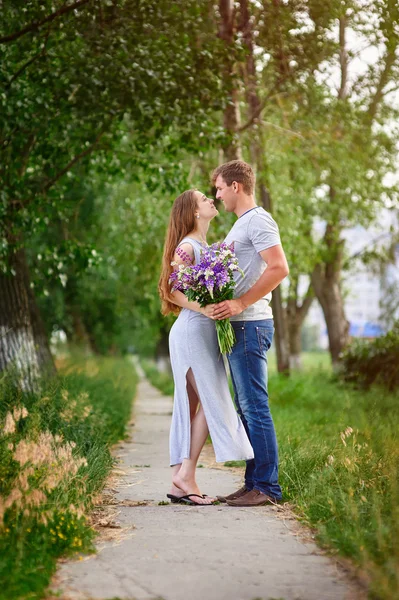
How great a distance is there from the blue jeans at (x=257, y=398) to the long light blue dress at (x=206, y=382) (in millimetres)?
125

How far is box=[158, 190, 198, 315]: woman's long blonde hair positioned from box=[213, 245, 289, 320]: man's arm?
62 cm

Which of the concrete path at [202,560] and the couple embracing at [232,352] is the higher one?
the couple embracing at [232,352]

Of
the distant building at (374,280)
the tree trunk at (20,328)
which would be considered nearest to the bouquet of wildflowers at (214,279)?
the tree trunk at (20,328)

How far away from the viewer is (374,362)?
16484 millimetres

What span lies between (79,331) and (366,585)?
27.6 metres

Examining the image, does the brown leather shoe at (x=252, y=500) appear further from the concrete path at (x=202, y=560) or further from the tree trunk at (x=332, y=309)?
the tree trunk at (x=332, y=309)

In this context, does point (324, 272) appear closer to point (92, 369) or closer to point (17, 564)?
point (92, 369)

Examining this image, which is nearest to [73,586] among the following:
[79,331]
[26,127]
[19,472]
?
[19,472]

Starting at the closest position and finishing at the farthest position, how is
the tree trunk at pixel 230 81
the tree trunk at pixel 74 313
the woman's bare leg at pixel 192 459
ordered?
the woman's bare leg at pixel 192 459
the tree trunk at pixel 230 81
the tree trunk at pixel 74 313

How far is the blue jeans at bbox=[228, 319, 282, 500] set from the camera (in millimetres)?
6164

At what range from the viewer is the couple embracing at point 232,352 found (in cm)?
613

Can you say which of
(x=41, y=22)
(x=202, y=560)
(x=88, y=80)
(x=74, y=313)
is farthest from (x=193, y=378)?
(x=74, y=313)

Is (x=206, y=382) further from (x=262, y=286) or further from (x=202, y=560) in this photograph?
(x=202, y=560)

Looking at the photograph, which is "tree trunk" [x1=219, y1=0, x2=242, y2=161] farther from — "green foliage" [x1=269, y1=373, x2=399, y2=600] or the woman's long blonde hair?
the woman's long blonde hair
